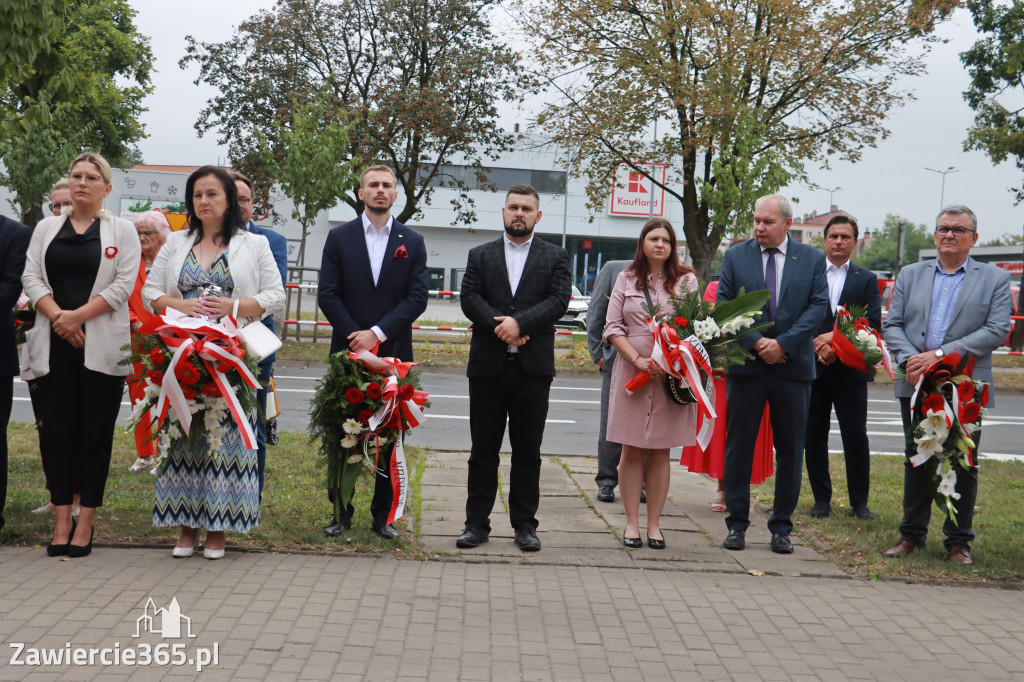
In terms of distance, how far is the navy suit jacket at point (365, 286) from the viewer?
6027 mm

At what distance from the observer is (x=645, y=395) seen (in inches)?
241

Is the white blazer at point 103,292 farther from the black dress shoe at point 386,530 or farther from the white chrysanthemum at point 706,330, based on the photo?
the white chrysanthemum at point 706,330

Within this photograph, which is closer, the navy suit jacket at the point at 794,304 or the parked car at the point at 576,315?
the navy suit jacket at the point at 794,304

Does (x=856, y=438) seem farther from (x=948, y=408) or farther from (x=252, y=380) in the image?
(x=252, y=380)

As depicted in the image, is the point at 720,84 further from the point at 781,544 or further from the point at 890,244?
the point at 890,244

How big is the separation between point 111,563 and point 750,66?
62.1 feet

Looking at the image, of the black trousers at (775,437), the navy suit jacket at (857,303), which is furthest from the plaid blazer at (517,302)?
the navy suit jacket at (857,303)

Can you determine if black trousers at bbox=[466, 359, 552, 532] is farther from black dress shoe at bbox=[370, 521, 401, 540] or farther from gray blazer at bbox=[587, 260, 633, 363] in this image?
gray blazer at bbox=[587, 260, 633, 363]

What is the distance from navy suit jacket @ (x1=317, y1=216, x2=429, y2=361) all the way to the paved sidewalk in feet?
4.84

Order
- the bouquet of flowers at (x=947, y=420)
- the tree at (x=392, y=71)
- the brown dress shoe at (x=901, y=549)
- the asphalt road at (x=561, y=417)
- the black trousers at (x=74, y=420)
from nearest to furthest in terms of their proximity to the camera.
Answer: the black trousers at (x=74, y=420), the bouquet of flowers at (x=947, y=420), the brown dress shoe at (x=901, y=549), the asphalt road at (x=561, y=417), the tree at (x=392, y=71)

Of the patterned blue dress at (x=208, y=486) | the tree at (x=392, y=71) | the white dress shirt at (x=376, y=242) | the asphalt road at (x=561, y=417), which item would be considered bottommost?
the asphalt road at (x=561, y=417)

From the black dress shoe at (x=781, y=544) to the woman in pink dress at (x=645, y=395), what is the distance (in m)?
0.78

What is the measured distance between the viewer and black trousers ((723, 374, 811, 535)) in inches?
247

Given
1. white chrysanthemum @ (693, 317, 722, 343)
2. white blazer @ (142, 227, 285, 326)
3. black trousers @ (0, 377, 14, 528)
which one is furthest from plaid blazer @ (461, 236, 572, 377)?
black trousers @ (0, 377, 14, 528)
